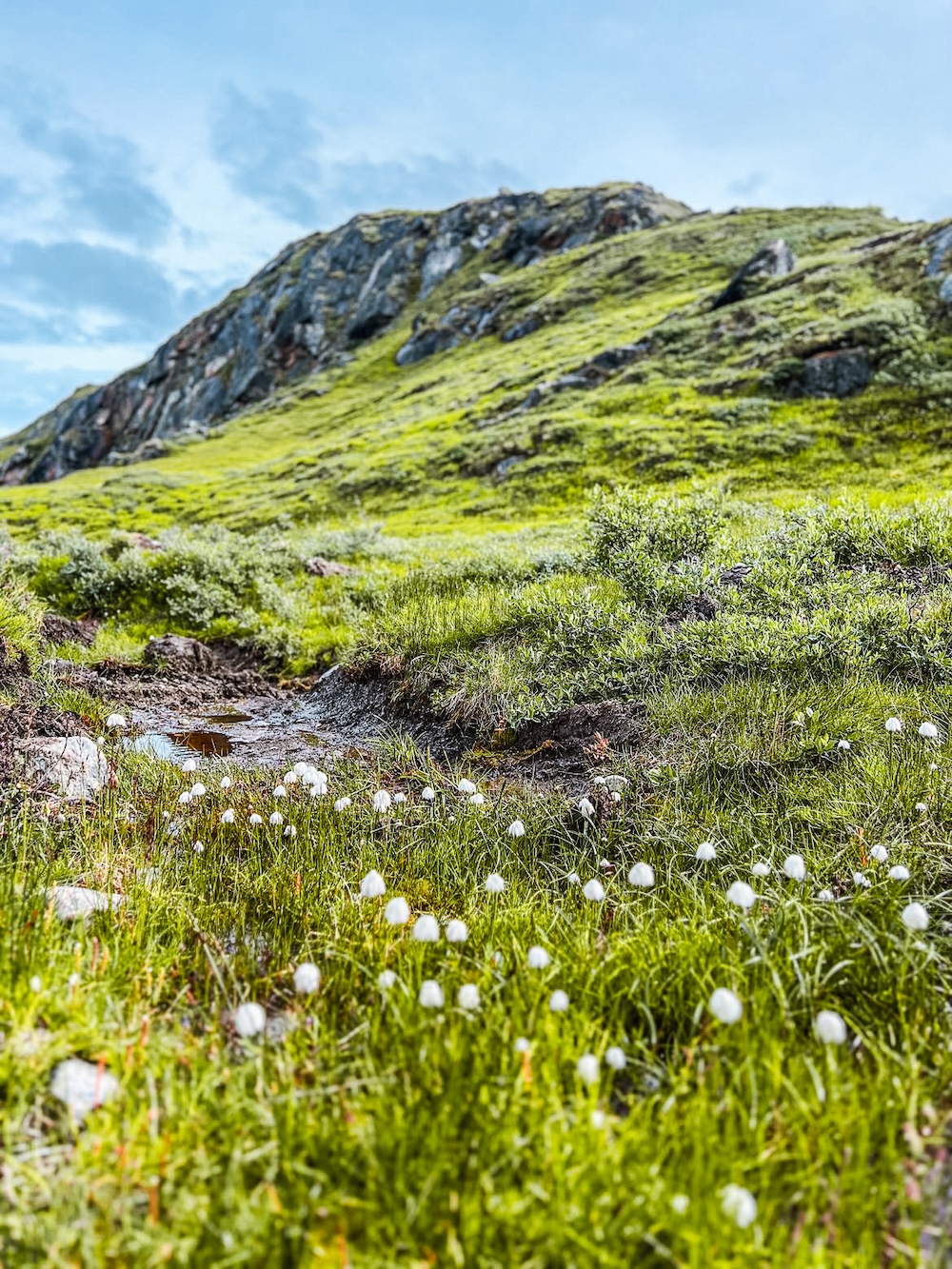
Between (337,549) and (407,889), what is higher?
(337,549)

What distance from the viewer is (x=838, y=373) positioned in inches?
1049

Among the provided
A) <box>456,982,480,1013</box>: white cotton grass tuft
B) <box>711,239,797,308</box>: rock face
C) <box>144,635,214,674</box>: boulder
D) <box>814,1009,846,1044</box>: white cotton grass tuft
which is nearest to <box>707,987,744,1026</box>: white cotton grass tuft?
<box>814,1009,846,1044</box>: white cotton grass tuft

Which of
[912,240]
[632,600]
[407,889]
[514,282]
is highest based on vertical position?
[514,282]

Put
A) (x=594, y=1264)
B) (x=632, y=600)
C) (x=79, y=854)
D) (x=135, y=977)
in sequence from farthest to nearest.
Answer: (x=632, y=600) → (x=79, y=854) → (x=135, y=977) → (x=594, y=1264)

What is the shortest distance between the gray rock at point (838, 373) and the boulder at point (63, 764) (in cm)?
2879

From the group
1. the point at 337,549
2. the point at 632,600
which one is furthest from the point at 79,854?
the point at 337,549

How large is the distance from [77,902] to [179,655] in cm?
825

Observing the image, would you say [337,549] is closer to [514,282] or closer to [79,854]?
[79,854]

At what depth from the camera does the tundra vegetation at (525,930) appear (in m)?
1.94

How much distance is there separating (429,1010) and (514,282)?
8837cm

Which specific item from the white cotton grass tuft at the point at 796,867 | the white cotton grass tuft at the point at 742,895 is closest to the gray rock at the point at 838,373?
the white cotton grass tuft at the point at 796,867

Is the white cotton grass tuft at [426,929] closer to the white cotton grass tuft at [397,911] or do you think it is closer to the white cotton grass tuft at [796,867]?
the white cotton grass tuft at [397,911]

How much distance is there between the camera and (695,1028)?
8.85 feet

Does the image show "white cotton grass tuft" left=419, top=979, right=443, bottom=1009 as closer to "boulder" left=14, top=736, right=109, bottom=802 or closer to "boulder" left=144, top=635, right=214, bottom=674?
"boulder" left=14, top=736, right=109, bottom=802
